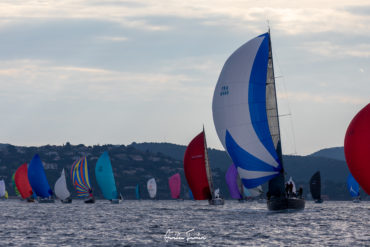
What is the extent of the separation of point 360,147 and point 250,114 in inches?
466

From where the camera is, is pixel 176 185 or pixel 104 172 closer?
pixel 104 172

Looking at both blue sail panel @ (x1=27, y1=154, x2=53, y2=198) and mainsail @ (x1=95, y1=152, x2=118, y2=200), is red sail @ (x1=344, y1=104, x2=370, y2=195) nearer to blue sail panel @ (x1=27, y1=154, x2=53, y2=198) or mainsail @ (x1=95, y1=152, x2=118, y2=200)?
mainsail @ (x1=95, y1=152, x2=118, y2=200)

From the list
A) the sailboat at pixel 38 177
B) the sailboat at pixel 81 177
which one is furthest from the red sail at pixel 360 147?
the sailboat at pixel 38 177

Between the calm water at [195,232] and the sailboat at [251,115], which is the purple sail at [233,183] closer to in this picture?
the sailboat at [251,115]

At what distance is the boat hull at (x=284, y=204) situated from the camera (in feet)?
183

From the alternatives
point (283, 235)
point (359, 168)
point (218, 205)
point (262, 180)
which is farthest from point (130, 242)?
point (218, 205)

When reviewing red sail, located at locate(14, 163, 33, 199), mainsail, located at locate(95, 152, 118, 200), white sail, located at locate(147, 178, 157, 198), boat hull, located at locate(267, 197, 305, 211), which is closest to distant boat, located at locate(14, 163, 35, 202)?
red sail, located at locate(14, 163, 33, 199)

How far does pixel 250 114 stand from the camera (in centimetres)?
5391

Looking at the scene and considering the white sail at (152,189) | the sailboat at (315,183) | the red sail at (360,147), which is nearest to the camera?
the red sail at (360,147)

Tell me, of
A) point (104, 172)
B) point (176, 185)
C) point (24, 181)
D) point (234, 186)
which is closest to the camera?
point (104, 172)

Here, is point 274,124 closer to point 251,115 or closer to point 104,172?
point 251,115

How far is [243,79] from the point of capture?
177 feet

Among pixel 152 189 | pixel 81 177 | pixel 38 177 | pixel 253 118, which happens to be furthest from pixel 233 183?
pixel 253 118

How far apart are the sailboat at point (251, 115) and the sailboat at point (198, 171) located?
21.7m
